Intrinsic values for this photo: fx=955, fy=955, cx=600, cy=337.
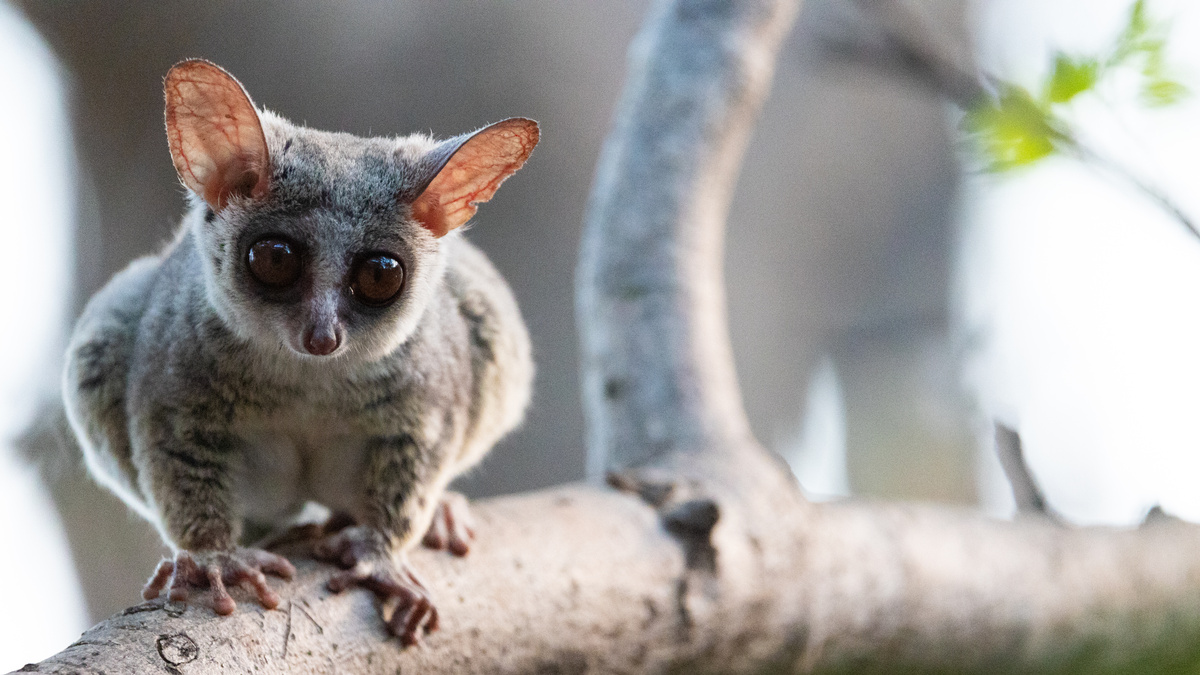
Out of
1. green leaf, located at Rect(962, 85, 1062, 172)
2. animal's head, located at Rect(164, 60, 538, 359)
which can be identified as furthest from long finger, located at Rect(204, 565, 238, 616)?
green leaf, located at Rect(962, 85, 1062, 172)

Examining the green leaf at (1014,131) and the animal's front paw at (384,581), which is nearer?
the animal's front paw at (384,581)

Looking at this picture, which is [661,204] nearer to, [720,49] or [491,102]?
[720,49]

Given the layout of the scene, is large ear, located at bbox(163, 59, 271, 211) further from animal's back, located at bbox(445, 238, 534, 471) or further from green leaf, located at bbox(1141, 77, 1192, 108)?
green leaf, located at bbox(1141, 77, 1192, 108)

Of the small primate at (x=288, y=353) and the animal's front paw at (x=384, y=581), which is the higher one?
the small primate at (x=288, y=353)

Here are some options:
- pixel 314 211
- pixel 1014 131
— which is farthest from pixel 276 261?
pixel 1014 131

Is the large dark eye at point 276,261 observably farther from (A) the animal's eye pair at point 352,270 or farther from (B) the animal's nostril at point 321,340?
(B) the animal's nostril at point 321,340

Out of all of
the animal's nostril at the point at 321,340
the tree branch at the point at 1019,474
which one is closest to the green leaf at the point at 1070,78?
the tree branch at the point at 1019,474

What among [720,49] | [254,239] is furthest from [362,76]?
[254,239]
